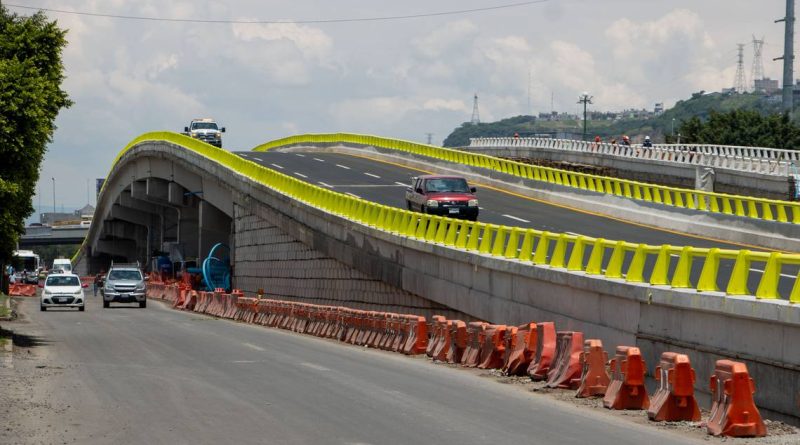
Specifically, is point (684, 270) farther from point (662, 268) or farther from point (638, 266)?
point (638, 266)

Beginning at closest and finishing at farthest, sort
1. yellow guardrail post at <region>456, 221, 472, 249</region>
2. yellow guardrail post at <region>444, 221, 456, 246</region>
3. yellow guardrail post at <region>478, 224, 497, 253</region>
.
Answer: yellow guardrail post at <region>478, 224, 497, 253</region>, yellow guardrail post at <region>456, 221, 472, 249</region>, yellow guardrail post at <region>444, 221, 456, 246</region>

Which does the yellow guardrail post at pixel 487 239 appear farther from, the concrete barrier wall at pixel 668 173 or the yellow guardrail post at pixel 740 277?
the concrete barrier wall at pixel 668 173

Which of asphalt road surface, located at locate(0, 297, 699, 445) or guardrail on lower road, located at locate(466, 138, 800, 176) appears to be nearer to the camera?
asphalt road surface, located at locate(0, 297, 699, 445)

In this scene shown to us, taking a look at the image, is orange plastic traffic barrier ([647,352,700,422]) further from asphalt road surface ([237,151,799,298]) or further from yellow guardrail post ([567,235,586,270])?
yellow guardrail post ([567,235,586,270])

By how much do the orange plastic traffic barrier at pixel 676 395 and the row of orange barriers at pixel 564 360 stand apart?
→ 0.4 inches

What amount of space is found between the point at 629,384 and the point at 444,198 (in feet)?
85.5

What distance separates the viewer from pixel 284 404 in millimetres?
14680

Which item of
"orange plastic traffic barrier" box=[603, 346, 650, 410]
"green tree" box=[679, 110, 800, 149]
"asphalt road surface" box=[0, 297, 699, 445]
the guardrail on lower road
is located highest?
"green tree" box=[679, 110, 800, 149]

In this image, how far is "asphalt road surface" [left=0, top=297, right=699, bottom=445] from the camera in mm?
12164

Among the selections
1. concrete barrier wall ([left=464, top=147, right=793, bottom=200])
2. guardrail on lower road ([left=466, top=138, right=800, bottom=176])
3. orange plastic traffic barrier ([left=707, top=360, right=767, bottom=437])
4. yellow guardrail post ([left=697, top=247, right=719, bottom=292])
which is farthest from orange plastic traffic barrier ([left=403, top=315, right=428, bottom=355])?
guardrail on lower road ([left=466, top=138, right=800, bottom=176])

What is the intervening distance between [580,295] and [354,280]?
19.6m

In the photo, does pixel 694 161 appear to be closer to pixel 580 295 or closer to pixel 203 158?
pixel 203 158

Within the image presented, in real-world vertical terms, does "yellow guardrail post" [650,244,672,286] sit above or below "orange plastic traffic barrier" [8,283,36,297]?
above

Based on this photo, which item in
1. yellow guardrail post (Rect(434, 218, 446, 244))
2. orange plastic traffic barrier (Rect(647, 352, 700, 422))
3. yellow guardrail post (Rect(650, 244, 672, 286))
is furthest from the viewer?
yellow guardrail post (Rect(434, 218, 446, 244))
